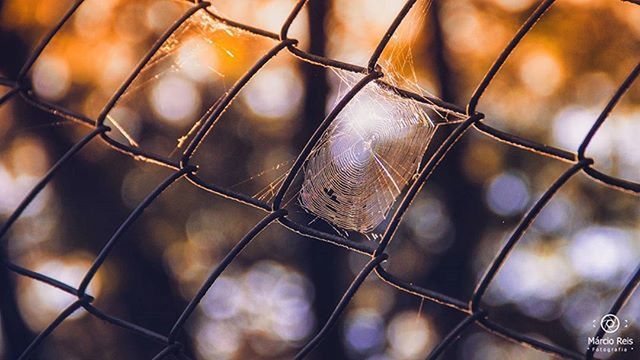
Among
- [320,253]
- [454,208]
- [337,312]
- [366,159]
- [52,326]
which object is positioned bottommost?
[52,326]

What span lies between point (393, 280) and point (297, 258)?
4.58 meters

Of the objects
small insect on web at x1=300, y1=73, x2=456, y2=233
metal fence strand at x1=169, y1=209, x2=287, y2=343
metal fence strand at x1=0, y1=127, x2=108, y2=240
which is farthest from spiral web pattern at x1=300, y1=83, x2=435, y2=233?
metal fence strand at x1=0, y1=127, x2=108, y2=240

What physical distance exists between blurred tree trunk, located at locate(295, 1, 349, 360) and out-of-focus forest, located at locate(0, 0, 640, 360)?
0.01 m

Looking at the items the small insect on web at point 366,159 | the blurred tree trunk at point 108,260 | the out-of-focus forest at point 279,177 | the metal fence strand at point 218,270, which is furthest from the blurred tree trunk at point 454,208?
the metal fence strand at point 218,270

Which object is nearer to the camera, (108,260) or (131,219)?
(131,219)

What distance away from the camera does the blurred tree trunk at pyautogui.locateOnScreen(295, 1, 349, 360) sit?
5.51 metres

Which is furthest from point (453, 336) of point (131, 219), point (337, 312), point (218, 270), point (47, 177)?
point (47, 177)

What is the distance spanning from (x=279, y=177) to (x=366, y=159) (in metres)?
3.12

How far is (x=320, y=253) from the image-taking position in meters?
5.82

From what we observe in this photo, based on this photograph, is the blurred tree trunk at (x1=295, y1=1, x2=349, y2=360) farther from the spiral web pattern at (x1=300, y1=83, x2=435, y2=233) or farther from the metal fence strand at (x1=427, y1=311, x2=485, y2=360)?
the metal fence strand at (x1=427, y1=311, x2=485, y2=360)

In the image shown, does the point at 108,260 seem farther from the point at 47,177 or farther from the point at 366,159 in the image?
the point at 47,177

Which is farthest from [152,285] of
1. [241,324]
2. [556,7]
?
[556,7]

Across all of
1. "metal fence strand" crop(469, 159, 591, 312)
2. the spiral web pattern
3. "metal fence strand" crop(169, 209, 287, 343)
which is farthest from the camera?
the spiral web pattern

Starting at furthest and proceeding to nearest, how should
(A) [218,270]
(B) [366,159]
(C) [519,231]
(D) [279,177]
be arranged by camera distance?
(D) [279,177] → (B) [366,159] → (A) [218,270] → (C) [519,231]
